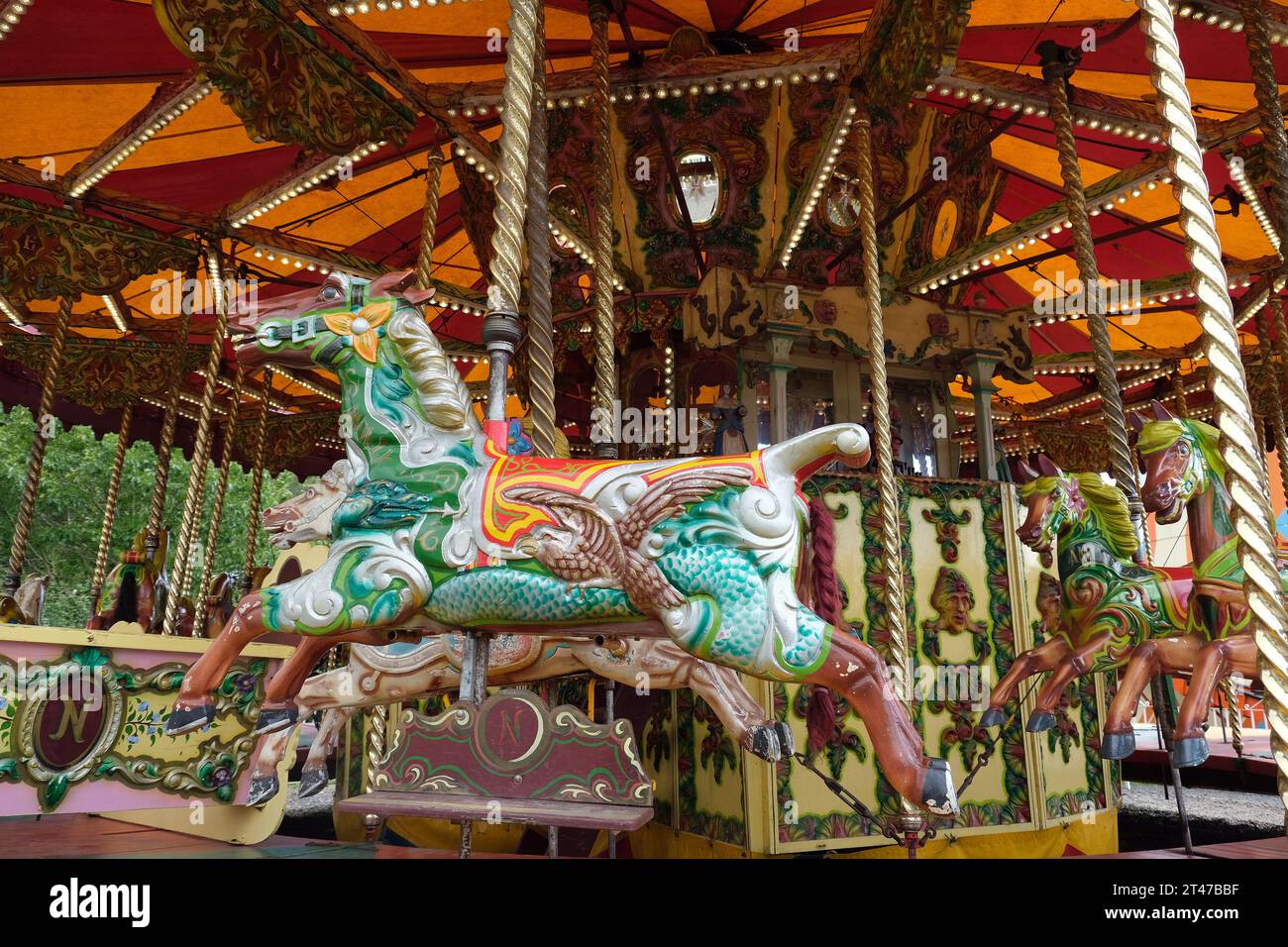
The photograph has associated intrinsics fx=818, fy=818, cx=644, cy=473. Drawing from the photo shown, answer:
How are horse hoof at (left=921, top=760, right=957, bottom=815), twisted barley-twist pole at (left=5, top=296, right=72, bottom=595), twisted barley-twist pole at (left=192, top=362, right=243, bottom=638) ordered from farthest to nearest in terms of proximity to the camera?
twisted barley-twist pole at (left=192, top=362, right=243, bottom=638), twisted barley-twist pole at (left=5, top=296, right=72, bottom=595), horse hoof at (left=921, top=760, right=957, bottom=815)

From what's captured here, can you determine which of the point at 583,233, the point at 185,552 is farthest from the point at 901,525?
the point at 185,552

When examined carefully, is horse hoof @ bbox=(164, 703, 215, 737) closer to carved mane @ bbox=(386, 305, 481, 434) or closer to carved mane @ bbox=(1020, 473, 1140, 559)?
carved mane @ bbox=(386, 305, 481, 434)

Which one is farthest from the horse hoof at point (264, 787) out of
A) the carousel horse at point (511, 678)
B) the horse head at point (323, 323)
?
the horse head at point (323, 323)

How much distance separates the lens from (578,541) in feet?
5.60

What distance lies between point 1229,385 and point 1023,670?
2.53m

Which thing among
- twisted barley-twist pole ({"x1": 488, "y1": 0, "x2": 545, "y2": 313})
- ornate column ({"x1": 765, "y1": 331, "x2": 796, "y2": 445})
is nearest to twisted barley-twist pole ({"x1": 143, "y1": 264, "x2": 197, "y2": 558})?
ornate column ({"x1": 765, "y1": 331, "x2": 796, "y2": 445})

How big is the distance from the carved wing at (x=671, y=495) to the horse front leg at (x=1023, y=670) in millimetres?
2193

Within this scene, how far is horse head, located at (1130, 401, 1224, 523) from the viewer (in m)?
2.67

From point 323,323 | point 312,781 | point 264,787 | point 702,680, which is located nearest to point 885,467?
point 702,680

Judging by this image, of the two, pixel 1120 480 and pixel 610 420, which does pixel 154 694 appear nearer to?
pixel 610 420

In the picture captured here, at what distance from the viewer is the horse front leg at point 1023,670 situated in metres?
3.30

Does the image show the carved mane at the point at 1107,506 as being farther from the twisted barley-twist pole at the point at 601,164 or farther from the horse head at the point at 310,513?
the horse head at the point at 310,513

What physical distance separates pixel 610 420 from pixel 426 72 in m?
3.87

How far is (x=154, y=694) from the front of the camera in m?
3.33
